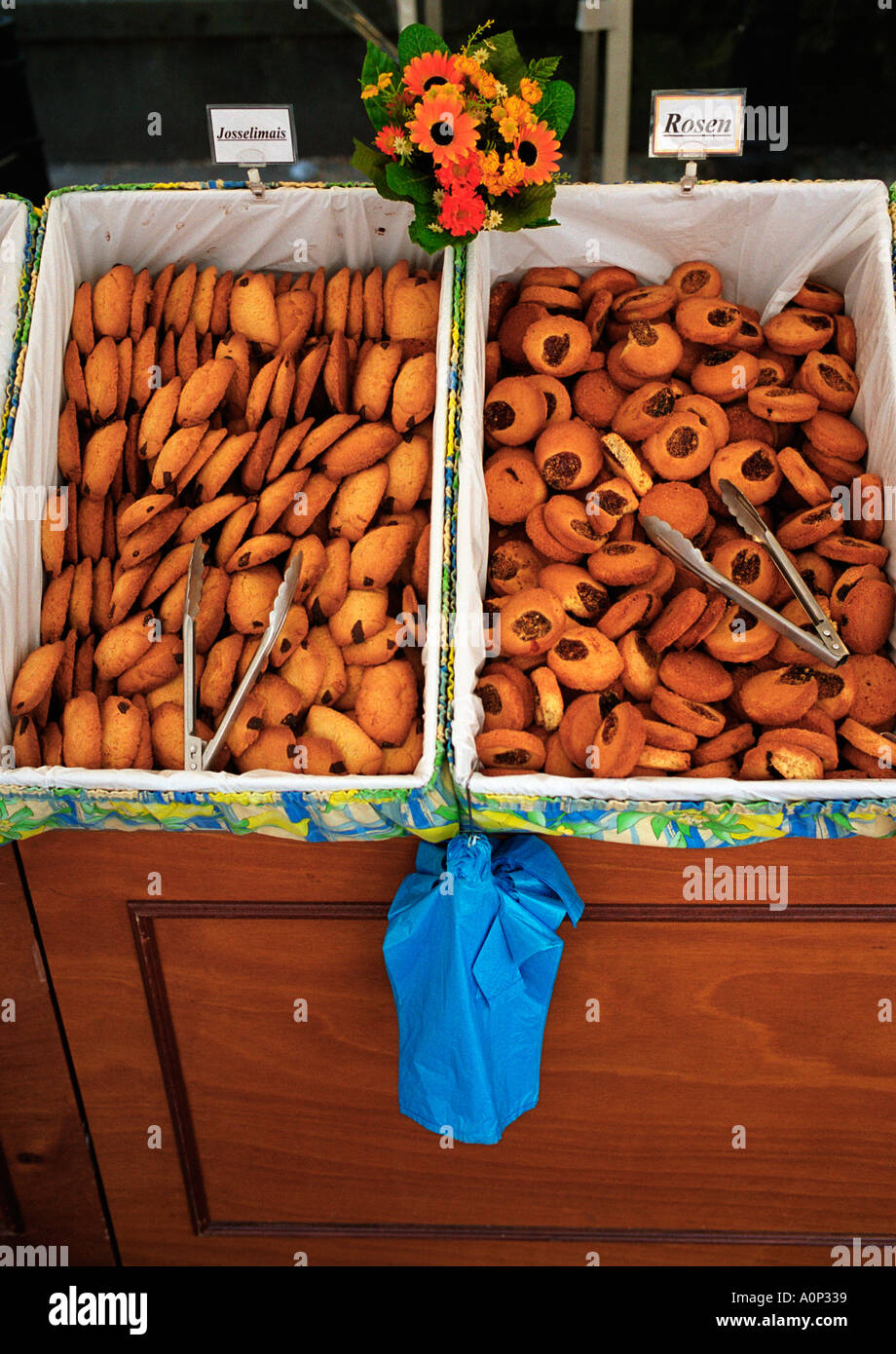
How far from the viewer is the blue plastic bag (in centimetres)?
114

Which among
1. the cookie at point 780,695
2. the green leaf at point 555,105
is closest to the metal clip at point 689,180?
the green leaf at point 555,105

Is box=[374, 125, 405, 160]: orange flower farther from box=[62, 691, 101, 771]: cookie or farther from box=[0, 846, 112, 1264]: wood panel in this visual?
box=[0, 846, 112, 1264]: wood panel

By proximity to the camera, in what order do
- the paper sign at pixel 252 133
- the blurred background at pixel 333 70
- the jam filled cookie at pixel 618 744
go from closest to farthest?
the jam filled cookie at pixel 618 744
the paper sign at pixel 252 133
the blurred background at pixel 333 70

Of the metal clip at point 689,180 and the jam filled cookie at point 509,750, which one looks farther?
the metal clip at point 689,180

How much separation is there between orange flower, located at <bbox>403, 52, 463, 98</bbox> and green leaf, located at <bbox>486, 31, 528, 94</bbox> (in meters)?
0.07

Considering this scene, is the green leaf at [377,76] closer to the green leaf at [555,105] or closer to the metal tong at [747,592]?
the green leaf at [555,105]

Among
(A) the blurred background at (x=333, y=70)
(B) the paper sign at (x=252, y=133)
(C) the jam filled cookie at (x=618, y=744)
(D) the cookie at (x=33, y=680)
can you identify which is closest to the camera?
(C) the jam filled cookie at (x=618, y=744)

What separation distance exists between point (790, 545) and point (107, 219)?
1.00 metres

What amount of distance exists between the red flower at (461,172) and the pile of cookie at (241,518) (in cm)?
22

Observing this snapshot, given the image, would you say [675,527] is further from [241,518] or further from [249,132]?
[249,132]

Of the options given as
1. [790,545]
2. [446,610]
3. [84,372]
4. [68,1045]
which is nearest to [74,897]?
[68,1045]

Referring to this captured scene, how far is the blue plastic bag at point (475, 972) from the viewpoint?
114 centimetres

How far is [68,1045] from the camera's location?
1406 mm

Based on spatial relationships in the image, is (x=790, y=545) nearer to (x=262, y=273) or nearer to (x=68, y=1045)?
(x=262, y=273)
